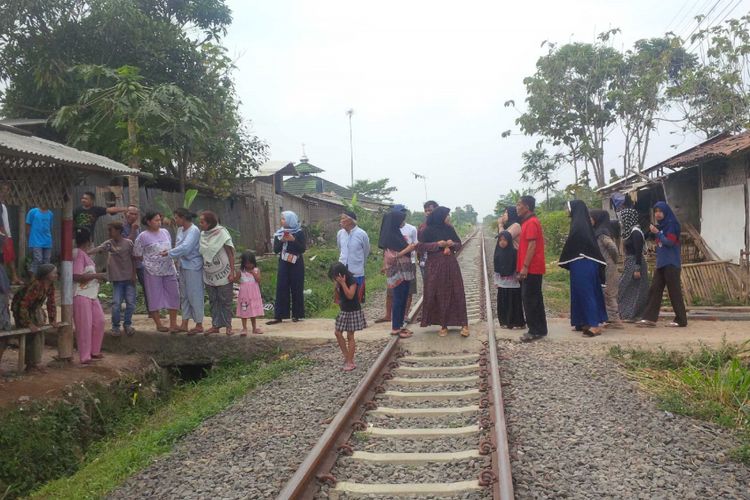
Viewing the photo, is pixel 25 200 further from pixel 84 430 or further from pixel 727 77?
pixel 727 77

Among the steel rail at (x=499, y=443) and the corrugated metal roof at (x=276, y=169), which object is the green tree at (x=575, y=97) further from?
the steel rail at (x=499, y=443)

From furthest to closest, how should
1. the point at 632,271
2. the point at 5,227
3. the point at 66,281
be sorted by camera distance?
the point at 632,271
the point at 5,227
the point at 66,281

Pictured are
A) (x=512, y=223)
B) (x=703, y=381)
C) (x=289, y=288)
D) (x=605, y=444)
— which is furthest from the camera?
(x=289, y=288)

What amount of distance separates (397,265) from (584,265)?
2.23 metres

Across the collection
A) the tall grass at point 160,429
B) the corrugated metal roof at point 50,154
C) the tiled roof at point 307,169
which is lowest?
the tall grass at point 160,429

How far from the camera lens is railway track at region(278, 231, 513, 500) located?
340cm

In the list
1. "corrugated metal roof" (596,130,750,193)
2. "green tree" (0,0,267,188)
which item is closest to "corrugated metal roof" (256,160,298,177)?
"green tree" (0,0,267,188)

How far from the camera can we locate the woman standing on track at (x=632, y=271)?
7.73 metres

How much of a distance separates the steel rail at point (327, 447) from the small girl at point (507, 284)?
2.69 meters

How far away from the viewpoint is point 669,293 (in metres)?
7.65

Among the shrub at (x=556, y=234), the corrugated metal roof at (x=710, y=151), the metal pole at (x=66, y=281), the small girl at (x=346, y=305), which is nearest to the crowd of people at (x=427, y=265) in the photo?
the small girl at (x=346, y=305)

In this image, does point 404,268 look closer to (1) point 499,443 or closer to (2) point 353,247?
(2) point 353,247

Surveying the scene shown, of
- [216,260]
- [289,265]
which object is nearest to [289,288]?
[289,265]

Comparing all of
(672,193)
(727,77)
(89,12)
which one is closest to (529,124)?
(727,77)
